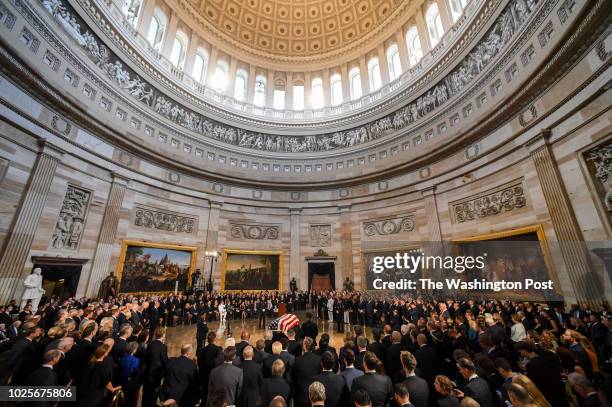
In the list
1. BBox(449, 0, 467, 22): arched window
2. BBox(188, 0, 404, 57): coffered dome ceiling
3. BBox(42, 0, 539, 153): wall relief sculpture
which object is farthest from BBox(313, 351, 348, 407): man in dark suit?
BBox(188, 0, 404, 57): coffered dome ceiling

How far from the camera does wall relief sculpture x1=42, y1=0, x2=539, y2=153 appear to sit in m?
12.7

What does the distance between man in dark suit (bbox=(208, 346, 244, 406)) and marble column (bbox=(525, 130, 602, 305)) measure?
11.5m

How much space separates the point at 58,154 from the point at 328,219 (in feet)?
53.1

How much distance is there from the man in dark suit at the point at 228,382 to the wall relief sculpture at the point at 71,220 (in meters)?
12.8

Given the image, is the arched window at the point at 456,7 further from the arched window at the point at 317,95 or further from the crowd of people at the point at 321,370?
the crowd of people at the point at 321,370

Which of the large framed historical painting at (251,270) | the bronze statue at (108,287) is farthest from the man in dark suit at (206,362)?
the large framed historical painting at (251,270)

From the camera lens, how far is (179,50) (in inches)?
847

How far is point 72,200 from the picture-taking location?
486 inches

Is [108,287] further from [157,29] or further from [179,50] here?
[157,29]

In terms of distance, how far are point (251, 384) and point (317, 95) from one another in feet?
85.6

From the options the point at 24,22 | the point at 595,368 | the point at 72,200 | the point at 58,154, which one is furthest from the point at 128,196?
the point at 595,368

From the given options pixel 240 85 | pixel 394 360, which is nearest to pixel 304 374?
pixel 394 360

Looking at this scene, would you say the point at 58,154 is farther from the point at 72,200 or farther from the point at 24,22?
the point at 24,22

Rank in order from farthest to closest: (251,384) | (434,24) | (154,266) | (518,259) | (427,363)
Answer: (434,24)
(154,266)
(518,259)
(427,363)
(251,384)
